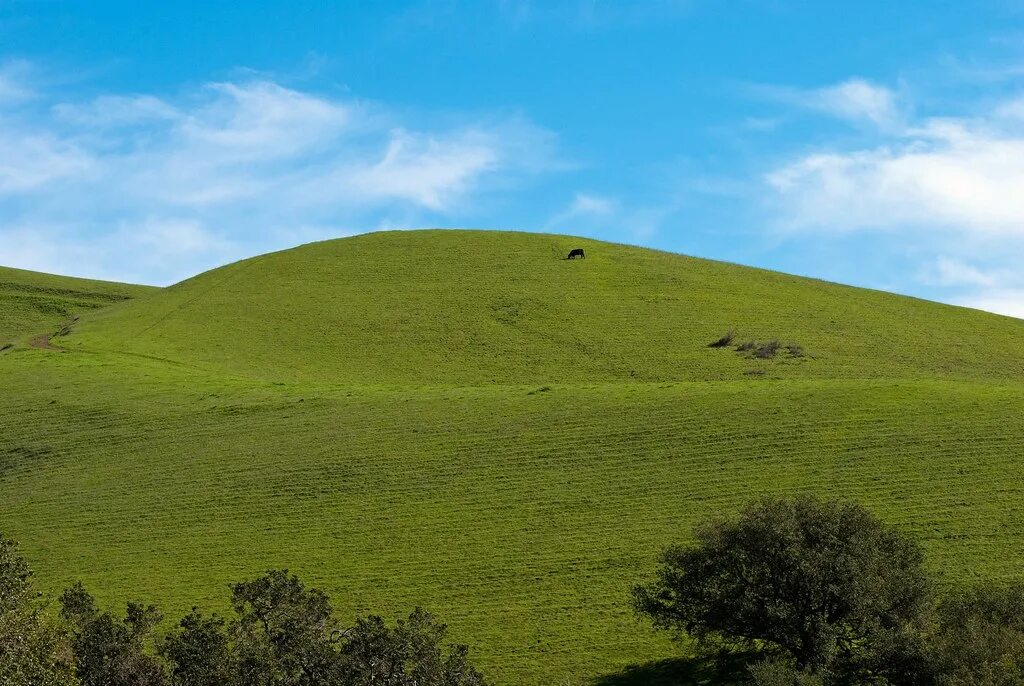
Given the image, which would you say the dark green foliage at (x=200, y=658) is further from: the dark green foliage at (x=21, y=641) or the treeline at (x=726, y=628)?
the dark green foliage at (x=21, y=641)

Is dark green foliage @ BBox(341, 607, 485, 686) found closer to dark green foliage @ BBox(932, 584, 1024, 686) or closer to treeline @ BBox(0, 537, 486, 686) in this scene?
treeline @ BBox(0, 537, 486, 686)

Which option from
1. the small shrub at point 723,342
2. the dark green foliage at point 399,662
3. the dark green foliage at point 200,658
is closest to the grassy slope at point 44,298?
the small shrub at point 723,342

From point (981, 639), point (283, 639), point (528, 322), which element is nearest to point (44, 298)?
point (528, 322)

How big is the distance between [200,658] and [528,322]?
2071 inches

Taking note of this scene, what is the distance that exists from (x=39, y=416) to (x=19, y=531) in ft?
48.3

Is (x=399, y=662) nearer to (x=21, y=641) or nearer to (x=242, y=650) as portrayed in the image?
(x=242, y=650)

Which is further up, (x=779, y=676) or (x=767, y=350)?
(x=767, y=350)

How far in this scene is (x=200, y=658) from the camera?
26359 millimetres

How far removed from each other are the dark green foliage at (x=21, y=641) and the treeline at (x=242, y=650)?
0.03 metres

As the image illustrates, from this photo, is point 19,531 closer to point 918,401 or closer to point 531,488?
point 531,488

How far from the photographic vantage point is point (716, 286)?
8519cm

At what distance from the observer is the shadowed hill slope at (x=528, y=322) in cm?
6556

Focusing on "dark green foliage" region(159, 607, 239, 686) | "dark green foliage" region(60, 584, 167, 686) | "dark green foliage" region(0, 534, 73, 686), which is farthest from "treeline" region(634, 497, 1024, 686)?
"dark green foliage" region(0, 534, 73, 686)

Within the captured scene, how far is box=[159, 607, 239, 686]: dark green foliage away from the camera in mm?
26031
